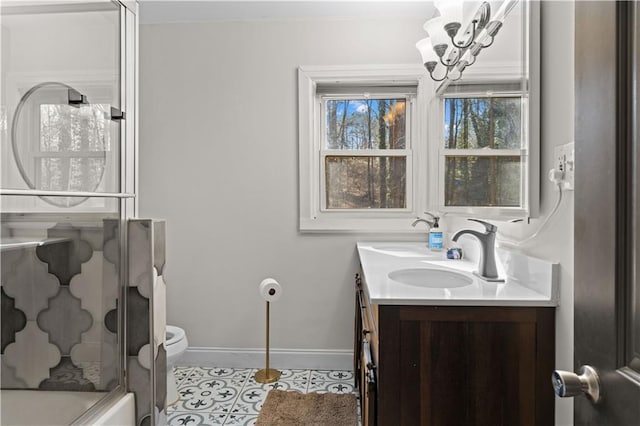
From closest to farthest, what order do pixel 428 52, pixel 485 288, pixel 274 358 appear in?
pixel 485 288 < pixel 428 52 < pixel 274 358

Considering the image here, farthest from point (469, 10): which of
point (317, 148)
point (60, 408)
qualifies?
point (60, 408)

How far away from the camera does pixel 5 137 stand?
0.83m

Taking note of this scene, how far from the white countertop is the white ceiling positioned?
166 centimetres

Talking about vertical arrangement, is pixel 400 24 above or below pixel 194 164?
above

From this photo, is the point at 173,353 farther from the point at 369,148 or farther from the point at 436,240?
the point at 369,148

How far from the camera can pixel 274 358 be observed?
2439mm

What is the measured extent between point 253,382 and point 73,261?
154cm

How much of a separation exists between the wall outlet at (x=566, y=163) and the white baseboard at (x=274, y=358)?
1792 millimetres

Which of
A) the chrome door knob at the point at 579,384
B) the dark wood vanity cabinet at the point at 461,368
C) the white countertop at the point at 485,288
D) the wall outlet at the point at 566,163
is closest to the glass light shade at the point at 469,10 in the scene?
the wall outlet at the point at 566,163

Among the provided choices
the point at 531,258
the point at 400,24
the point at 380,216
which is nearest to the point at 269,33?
the point at 400,24

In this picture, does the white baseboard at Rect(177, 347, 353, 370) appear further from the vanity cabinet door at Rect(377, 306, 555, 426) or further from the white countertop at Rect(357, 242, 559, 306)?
the vanity cabinet door at Rect(377, 306, 555, 426)

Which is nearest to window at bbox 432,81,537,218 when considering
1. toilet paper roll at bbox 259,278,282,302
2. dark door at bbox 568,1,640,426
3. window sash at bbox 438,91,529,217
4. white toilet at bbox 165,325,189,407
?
window sash at bbox 438,91,529,217

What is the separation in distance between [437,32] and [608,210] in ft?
4.77

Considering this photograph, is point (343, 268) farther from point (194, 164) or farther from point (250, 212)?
point (194, 164)
